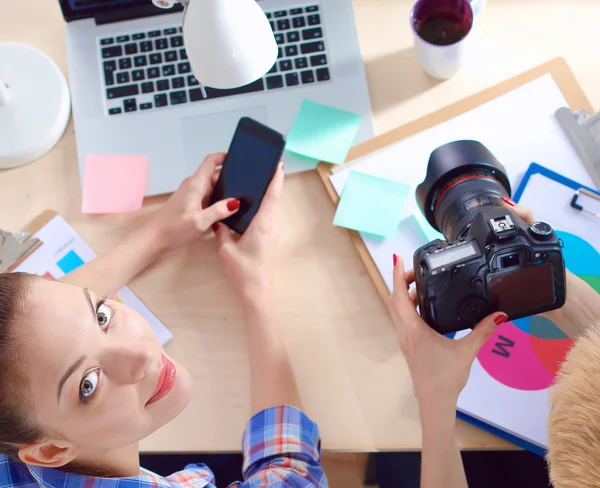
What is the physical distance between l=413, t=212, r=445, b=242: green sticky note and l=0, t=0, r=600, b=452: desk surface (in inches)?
3.6

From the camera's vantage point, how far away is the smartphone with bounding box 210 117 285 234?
2.67ft

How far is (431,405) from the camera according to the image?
0.68 meters

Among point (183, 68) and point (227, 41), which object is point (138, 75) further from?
point (227, 41)

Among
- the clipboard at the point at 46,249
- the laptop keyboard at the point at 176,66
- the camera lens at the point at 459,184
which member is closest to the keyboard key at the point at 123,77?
the laptop keyboard at the point at 176,66

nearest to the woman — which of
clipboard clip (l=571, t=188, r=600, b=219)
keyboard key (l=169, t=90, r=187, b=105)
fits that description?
keyboard key (l=169, t=90, r=187, b=105)

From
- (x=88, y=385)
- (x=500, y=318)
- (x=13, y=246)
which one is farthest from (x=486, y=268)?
(x=13, y=246)

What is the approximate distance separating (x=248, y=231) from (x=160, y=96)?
237 mm

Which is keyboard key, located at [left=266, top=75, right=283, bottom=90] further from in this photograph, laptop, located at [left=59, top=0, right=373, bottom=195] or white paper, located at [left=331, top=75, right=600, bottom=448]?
white paper, located at [left=331, top=75, right=600, bottom=448]

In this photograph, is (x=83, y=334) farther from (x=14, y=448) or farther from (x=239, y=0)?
(x=239, y=0)

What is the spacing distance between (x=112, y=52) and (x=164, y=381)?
484 mm

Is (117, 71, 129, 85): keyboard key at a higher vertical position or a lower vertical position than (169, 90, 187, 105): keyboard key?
higher

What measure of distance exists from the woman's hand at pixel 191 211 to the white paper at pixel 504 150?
0.52ft

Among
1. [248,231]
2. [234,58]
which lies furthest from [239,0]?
[248,231]

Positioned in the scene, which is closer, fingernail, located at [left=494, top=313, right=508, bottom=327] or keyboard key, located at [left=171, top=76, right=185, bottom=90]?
fingernail, located at [left=494, top=313, right=508, bottom=327]
